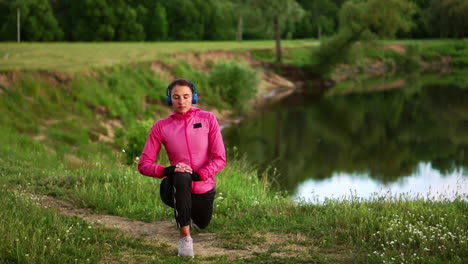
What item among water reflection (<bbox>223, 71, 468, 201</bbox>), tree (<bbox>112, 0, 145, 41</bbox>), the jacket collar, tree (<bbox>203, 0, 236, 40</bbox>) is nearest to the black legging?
the jacket collar

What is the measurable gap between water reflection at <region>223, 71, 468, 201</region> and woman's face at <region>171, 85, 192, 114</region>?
361 inches

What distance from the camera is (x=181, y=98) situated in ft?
22.4

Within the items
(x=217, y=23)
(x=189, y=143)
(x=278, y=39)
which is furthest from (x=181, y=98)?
(x=217, y=23)

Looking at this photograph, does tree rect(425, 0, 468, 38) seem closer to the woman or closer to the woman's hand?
the woman

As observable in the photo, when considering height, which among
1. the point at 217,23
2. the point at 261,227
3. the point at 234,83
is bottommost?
the point at 234,83

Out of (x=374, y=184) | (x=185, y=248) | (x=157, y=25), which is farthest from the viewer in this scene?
(x=157, y=25)

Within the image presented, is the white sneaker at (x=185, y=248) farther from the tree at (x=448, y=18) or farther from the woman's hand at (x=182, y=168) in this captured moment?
the tree at (x=448, y=18)

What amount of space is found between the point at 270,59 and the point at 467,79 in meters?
17.9

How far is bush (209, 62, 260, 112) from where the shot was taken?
35.6 metres

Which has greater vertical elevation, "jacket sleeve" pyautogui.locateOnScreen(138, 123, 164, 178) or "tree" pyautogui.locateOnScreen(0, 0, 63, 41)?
"tree" pyautogui.locateOnScreen(0, 0, 63, 41)

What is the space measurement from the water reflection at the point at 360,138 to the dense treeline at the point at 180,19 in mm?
14875

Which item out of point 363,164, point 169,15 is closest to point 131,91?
point 363,164

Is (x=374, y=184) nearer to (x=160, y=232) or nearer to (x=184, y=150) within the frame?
(x=160, y=232)

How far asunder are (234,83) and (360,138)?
10.1 m
